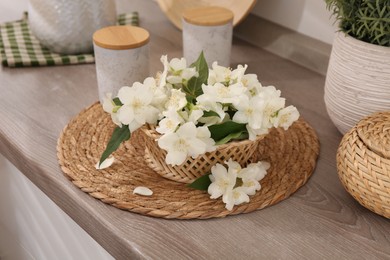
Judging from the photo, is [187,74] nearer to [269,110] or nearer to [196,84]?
[196,84]

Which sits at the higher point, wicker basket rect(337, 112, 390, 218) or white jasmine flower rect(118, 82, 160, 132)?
white jasmine flower rect(118, 82, 160, 132)

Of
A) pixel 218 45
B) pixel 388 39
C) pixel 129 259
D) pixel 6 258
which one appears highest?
pixel 388 39

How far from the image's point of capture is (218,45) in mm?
972

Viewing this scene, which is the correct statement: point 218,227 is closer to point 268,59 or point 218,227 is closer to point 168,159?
point 168,159

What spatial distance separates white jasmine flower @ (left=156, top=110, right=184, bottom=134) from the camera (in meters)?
0.66

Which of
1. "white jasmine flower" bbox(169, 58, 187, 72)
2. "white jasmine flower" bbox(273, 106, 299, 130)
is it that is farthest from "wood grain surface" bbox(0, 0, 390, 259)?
"white jasmine flower" bbox(169, 58, 187, 72)

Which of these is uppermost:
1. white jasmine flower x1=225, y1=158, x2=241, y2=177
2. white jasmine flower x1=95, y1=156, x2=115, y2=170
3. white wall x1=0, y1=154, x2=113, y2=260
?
white jasmine flower x1=225, y1=158, x2=241, y2=177

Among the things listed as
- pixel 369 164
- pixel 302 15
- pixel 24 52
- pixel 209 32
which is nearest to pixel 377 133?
pixel 369 164

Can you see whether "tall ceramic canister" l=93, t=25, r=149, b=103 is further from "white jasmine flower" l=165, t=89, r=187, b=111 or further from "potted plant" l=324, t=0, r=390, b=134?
"potted plant" l=324, t=0, r=390, b=134

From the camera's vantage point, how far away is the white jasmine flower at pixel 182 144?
65cm

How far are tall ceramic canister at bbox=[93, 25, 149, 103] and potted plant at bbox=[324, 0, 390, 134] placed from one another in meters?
0.31

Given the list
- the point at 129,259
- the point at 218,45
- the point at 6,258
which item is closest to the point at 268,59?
the point at 218,45

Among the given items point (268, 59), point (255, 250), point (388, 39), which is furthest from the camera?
point (268, 59)

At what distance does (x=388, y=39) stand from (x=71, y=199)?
515 millimetres
